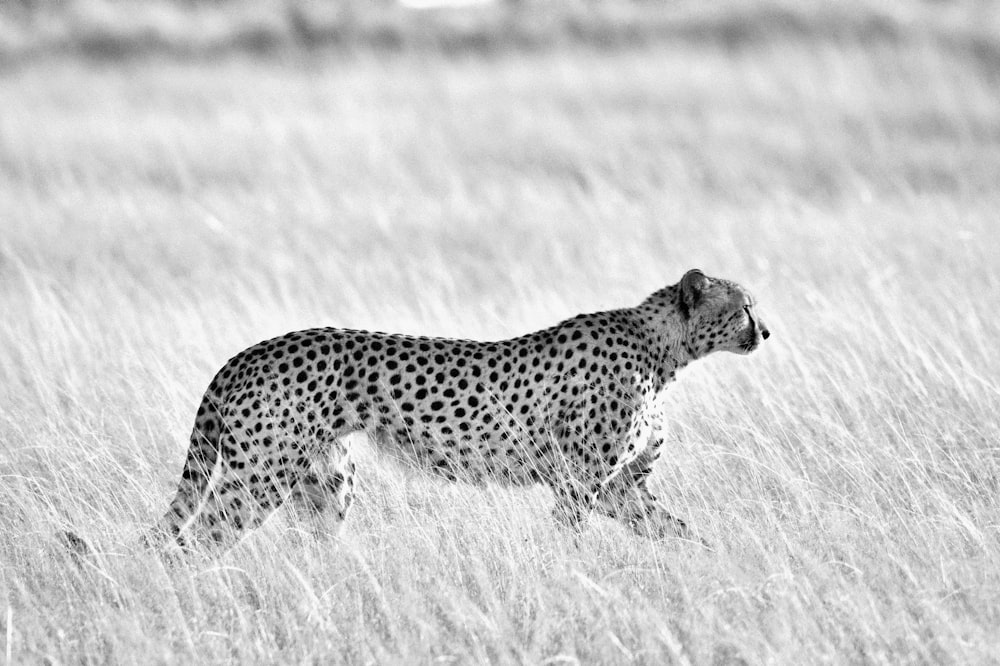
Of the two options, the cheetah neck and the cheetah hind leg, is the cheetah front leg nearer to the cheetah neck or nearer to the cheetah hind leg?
the cheetah neck

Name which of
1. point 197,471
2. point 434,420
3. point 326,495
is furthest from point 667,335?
point 197,471

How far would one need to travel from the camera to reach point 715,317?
5301mm

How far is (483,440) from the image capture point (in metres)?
4.91

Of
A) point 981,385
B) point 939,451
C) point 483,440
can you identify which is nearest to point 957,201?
point 981,385

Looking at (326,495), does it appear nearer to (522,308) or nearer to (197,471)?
(197,471)

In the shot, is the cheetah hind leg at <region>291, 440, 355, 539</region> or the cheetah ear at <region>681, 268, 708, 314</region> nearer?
the cheetah hind leg at <region>291, 440, 355, 539</region>

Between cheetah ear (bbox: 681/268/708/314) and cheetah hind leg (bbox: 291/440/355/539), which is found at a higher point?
cheetah ear (bbox: 681/268/708/314)

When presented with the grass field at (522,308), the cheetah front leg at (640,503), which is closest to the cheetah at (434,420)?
the cheetah front leg at (640,503)

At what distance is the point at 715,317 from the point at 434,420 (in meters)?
1.14

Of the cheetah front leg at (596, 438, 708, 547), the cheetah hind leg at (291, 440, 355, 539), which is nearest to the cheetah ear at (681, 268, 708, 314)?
the cheetah front leg at (596, 438, 708, 547)

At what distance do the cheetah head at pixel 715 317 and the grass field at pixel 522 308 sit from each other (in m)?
0.46

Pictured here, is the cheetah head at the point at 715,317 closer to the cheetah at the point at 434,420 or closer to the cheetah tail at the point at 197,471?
the cheetah at the point at 434,420

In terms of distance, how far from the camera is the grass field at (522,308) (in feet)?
13.9

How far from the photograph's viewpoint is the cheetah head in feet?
17.4
